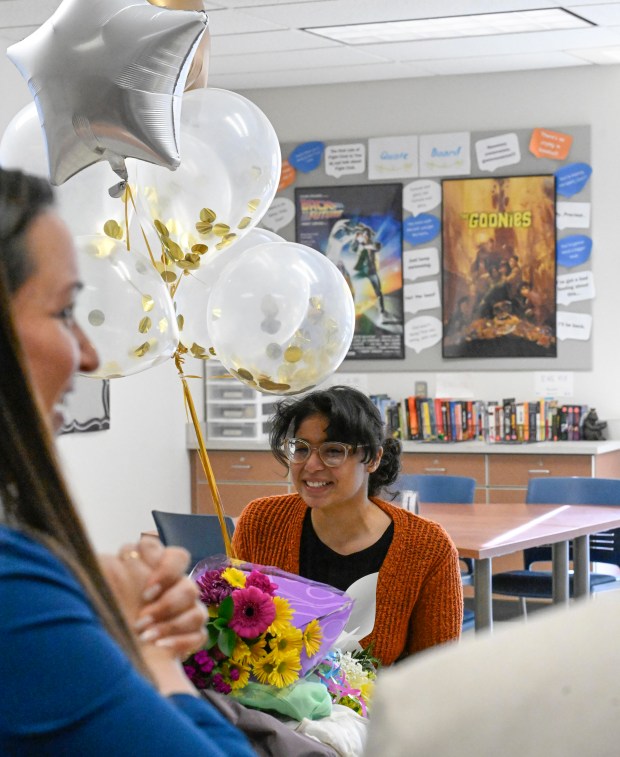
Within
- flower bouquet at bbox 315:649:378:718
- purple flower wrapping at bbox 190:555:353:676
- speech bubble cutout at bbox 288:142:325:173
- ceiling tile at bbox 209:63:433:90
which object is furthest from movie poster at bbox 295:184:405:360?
purple flower wrapping at bbox 190:555:353:676

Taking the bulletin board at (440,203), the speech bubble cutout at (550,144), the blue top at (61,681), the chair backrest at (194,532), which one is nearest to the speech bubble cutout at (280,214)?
the bulletin board at (440,203)

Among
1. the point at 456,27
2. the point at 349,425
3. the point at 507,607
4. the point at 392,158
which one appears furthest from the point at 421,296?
the point at 349,425

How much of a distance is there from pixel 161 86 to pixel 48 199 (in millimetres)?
1479

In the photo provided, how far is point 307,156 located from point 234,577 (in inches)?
235

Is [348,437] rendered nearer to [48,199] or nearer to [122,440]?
[48,199]

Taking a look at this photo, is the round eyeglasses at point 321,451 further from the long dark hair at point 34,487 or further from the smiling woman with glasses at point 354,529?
the long dark hair at point 34,487

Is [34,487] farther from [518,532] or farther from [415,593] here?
[518,532]

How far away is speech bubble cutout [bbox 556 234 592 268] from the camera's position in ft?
23.6

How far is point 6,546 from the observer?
0.73 meters

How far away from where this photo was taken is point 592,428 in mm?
6918

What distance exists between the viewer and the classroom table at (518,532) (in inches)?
174

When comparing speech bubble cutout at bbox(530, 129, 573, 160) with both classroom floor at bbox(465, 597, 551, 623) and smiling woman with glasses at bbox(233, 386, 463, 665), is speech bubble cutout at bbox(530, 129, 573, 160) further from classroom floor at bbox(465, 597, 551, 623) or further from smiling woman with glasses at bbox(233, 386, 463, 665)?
smiling woman with glasses at bbox(233, 386, 463, 665)

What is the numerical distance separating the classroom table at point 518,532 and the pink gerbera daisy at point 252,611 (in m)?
2.35

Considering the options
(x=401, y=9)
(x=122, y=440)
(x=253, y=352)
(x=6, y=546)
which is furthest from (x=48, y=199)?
(x=122, y=440)
